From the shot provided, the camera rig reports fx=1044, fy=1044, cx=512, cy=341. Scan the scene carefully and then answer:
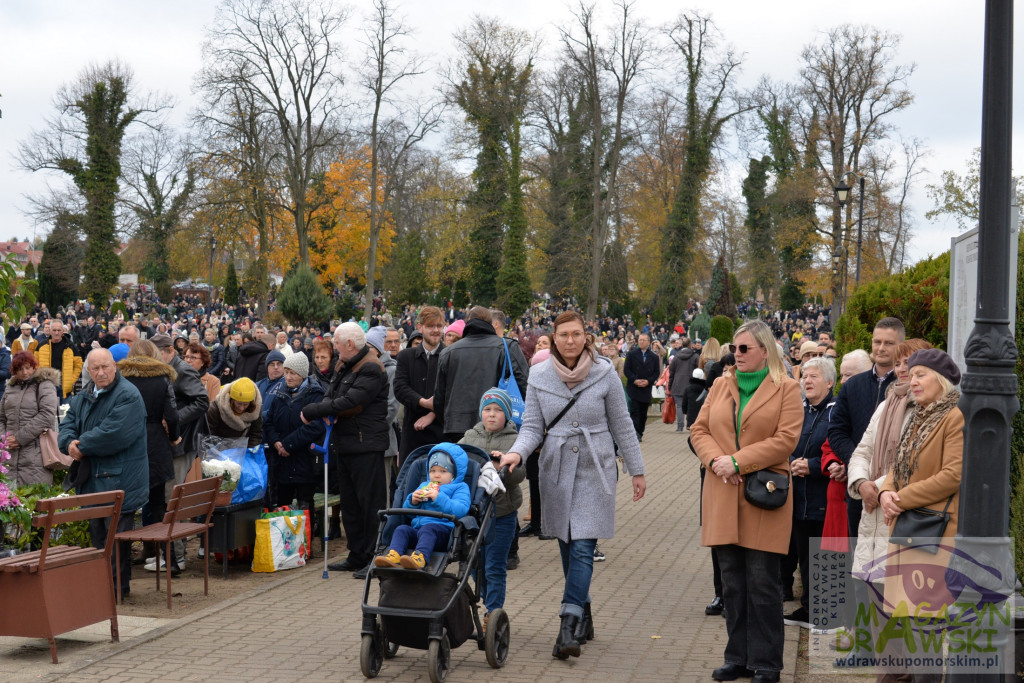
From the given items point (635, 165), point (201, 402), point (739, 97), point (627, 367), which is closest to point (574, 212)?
point (635, 165)

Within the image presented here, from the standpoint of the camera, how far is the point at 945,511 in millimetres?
5062

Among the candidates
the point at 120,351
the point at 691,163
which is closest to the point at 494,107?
the point at 691,163

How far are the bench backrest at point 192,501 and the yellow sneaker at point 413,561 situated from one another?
9.22 ft

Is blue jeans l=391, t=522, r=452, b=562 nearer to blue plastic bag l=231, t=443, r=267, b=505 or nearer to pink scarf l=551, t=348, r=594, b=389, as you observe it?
pink scarf l=551, t=348, r=594, b=389

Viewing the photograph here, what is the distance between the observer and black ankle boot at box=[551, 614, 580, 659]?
6207 mm

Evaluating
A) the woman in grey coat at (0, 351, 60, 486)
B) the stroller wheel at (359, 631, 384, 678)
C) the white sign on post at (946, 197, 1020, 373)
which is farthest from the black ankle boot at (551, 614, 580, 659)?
the woman in grey coat at (0, 351, 60, 486)

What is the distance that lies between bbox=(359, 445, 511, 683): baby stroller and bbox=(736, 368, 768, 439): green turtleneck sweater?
5.23ft

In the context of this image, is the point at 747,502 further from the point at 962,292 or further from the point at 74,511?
the point at 74,511

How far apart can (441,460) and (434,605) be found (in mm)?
880

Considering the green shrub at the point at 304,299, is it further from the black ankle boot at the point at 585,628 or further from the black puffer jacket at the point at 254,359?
the black ankle boot at the point at 585,628

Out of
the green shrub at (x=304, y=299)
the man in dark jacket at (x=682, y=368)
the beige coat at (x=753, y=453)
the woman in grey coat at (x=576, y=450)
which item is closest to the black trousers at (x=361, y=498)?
the woman in grey coat at (x=576, y=450)

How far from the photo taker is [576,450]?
643cm

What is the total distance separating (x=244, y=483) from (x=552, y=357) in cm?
378

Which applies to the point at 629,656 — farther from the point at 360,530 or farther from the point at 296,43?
the point at 296,43
